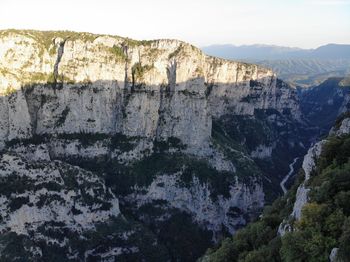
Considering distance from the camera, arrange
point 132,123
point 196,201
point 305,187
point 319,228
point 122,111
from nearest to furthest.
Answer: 1. point 319,228
2. point 305,187
3. point 196,201
4. point 132,123
5. point 122,111

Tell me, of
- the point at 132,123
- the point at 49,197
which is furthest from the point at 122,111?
the point at 49,197

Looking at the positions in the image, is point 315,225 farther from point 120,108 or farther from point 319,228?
point 120,108

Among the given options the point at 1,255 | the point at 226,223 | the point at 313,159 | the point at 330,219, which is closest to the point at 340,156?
the point at 313,159

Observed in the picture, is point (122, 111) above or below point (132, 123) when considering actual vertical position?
above

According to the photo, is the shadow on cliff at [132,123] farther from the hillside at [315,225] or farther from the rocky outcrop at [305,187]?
the hillside at [315,225]

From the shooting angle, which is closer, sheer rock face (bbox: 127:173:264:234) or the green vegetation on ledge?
the green vegetation on ledge

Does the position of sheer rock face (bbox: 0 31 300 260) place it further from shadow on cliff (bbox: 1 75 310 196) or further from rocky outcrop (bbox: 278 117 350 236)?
rocky outcrop (bbox: 278 117 350 236)

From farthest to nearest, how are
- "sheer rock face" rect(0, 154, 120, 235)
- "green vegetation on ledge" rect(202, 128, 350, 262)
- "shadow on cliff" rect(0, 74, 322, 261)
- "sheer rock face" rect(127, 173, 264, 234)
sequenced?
"sheer rock face" rect(127, 173, 264, 234)
"shadow on cliff" rect(0, 74, 322, 261)
"sheer rock face" rect(0, 154, 120, 235)
"green vegetation on ledge" rect(202, 128, 350, 262)

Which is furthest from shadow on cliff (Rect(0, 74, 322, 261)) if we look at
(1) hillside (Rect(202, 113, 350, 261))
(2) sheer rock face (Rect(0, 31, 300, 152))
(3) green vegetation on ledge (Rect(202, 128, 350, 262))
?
(3) green vegetation on ledge (Rect(202, 128, 350, 262))

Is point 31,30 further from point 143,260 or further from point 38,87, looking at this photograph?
point 143,260

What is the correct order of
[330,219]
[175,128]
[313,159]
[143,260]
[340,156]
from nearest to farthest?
[330,219], [340,156], [313,159], [143,260], [175,128]

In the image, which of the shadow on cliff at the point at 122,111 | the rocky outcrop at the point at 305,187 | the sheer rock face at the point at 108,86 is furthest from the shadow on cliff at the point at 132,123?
the rocky outcrop at the point at 305,187
